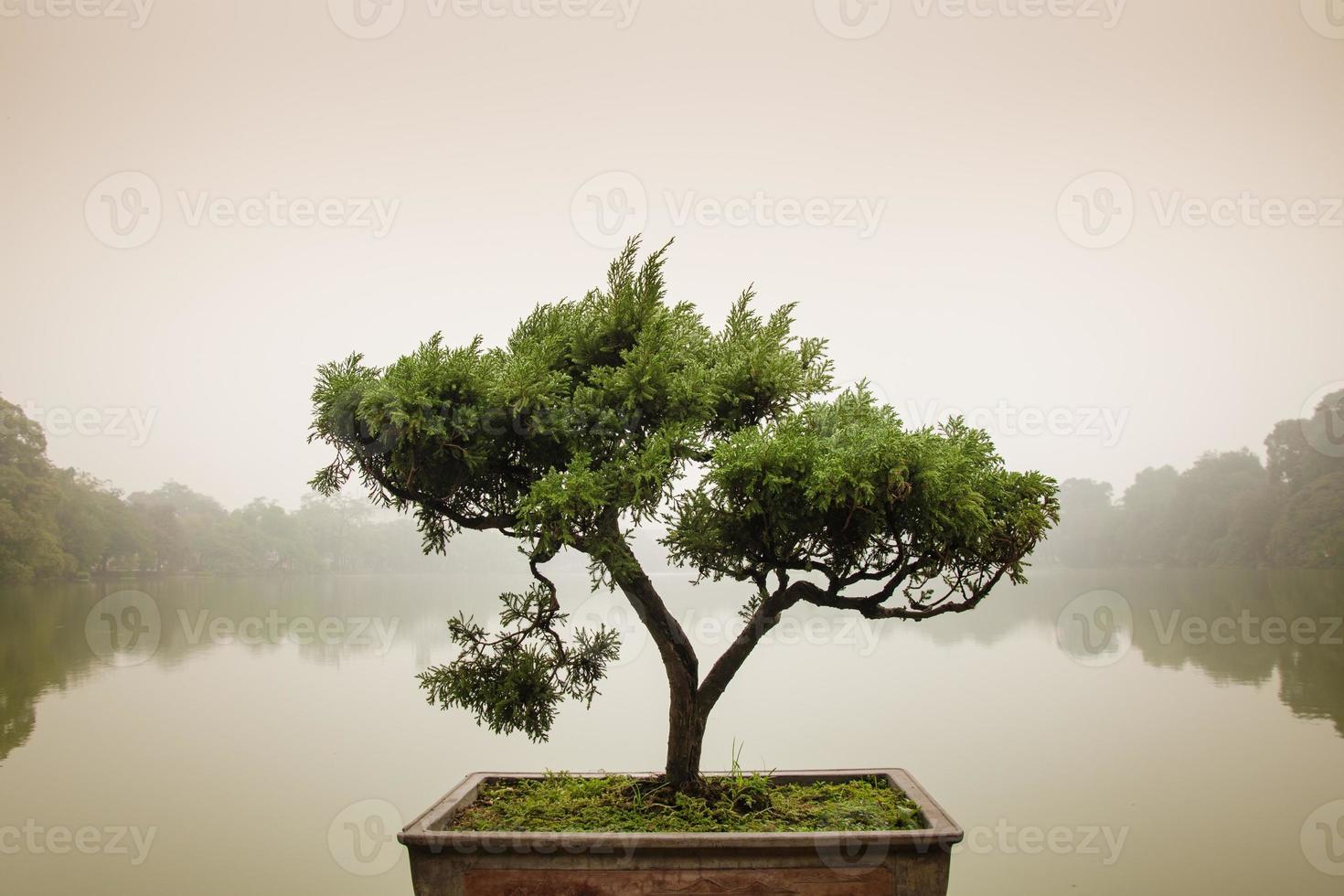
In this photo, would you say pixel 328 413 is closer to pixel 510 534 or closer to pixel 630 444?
pixel 510 534

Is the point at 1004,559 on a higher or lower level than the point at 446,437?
lower

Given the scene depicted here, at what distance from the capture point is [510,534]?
5.28m

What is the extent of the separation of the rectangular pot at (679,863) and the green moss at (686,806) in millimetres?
243

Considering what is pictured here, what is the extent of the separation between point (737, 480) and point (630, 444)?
0.74 metres

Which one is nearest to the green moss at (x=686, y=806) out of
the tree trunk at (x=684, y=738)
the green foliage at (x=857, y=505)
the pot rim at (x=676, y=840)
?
the tree trunk at (x=684, y=738)

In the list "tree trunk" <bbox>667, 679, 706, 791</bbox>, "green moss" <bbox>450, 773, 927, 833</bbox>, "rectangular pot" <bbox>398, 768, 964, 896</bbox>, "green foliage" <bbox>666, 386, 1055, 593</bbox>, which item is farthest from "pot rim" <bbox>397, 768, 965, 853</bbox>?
"green foliage" <bbox>666, 386, 1055, 593</bbox>

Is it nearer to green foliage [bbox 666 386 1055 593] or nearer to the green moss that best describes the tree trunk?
the green moss

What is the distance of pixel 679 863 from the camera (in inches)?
178

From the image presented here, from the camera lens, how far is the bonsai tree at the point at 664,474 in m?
4.52

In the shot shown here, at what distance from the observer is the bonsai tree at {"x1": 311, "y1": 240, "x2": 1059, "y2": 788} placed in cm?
452

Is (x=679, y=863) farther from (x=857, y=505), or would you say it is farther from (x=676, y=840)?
(x=857, y=505)

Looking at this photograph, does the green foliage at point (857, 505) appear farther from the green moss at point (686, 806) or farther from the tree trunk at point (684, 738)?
the green moss at point (686, 806)

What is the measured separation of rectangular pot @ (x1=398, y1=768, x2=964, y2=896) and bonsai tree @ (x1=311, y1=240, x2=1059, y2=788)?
2.91 feet

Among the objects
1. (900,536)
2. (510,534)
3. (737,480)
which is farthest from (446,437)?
(900,536)
